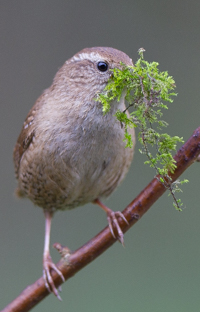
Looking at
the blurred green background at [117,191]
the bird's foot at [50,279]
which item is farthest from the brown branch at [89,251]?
the blurred green background at [117,191]

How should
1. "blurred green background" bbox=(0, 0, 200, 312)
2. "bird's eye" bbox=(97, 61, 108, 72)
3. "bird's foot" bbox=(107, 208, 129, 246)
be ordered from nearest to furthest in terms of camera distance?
"bird's eye" bbox=(97, 61, 108, 72)
"bird's foot" bbox=(107, 208, 129, 246)
"blurred green background" bbox=(0, 0, 200, 312)

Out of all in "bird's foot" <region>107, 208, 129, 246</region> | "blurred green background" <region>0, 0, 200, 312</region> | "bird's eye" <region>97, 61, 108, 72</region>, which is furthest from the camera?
"blurred green background" <region>0, 0, 200, 312</region>

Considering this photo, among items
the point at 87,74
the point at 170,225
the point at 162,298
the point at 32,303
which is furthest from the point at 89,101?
the point at 170,225

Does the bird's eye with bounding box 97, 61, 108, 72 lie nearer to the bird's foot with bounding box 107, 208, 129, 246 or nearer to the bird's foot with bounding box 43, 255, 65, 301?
the bird's foot with bounding box 107, 208, 129, 246

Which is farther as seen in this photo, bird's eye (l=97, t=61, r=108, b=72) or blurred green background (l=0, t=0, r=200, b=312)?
blurred green background (l=0, t=0, r=200, b=312)

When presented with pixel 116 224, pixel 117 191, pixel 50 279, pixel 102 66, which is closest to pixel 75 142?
pixel 102 66

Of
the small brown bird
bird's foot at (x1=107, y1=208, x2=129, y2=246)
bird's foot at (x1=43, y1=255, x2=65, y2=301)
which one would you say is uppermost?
the small brown bird

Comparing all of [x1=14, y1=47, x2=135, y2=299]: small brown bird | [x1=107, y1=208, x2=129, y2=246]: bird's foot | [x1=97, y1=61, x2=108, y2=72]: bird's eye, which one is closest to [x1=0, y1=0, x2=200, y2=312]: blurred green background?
[x1=14, y1=47, x2=135, y2=299]: small brown bird

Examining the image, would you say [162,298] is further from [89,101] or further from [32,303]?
[89,101]
